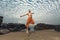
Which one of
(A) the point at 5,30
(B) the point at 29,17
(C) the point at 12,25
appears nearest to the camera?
(B) the point at 29,17

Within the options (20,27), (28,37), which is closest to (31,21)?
(28,37)

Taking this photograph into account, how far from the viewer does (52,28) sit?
1274 cm

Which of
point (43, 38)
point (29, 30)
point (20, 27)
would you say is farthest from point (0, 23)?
point (43, 38)

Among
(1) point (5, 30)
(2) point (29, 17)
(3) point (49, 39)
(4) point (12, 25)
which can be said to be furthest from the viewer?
(4) point (12, 25)

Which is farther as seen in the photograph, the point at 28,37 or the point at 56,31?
the point at 56,31

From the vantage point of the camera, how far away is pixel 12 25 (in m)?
12.6

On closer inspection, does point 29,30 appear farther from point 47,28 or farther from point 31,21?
point 47,28

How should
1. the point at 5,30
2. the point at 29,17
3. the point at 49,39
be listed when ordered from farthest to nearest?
the point at 5,30 < the point at 29,17 < the point at 49,39

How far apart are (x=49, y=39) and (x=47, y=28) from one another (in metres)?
3.44

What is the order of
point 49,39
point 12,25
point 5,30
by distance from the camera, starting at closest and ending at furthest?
1. point 49,39
2. point 5,30
3. point 12,25

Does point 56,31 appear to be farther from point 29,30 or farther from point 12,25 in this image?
point 12,25

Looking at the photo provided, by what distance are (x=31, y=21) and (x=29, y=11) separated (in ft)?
2.37

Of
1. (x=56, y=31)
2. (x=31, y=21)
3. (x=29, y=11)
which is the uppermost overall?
(x=29, y=11)

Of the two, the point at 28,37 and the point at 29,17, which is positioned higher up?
the point at 29,17
